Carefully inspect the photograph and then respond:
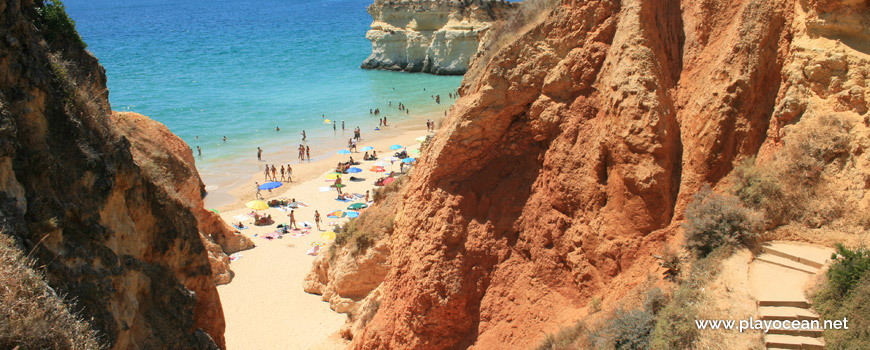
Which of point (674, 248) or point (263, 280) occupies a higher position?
point (674, 248)

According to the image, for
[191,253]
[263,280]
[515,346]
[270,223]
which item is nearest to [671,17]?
[515,346]

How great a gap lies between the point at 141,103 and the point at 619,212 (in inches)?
2719

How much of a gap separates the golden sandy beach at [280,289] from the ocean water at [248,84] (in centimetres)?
884

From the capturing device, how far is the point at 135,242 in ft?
32.3

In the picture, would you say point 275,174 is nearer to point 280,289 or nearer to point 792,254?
point 280,289

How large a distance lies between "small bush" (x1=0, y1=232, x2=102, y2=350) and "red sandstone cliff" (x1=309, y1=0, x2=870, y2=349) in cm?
650

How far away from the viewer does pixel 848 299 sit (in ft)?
22.4

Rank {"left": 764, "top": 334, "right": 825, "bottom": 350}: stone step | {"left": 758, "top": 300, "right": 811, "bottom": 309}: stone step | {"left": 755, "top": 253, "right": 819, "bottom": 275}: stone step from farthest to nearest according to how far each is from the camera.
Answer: {"left": 755, "top": 253, "right": 819, "bottom": 275}: stone step, {"left": 758, "top": 300, "right": 811, "bottom": 309}: stone step, {"left": 764, "top": 334, "right": 825, "bottom": 350}: stone step

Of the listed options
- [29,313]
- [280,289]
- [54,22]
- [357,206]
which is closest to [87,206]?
[29,313]

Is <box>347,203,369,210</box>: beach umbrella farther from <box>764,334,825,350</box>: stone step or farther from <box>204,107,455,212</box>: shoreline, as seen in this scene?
<box>764,334,825,350</box>: stone step

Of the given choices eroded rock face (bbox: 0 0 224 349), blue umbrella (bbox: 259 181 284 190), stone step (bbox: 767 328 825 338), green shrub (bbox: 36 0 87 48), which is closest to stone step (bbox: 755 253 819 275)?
stone step (bbox: 767 328 825 338)

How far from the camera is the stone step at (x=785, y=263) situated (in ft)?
25.2

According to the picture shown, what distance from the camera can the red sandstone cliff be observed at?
373 inches

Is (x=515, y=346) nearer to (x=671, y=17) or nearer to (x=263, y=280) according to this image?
(x=671, y=17)
